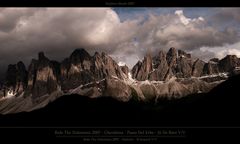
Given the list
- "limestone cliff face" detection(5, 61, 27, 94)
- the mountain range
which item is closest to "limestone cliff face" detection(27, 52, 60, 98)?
the mountain range

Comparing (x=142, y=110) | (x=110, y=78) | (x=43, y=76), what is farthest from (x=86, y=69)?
(x=142, y=110)

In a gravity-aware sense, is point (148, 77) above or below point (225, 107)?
above

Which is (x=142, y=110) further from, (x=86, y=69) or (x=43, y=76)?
(x=43, y=76)

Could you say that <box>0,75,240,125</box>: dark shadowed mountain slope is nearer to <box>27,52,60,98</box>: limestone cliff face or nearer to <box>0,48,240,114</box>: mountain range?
<box>0,48,240,114</box>: mountain range

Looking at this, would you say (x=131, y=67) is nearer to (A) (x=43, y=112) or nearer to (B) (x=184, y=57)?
(B) (x=184, y=57)

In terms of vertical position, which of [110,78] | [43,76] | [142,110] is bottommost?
[142,110]

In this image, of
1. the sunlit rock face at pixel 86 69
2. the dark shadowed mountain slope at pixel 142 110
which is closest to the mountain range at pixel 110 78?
the sunlit rock face at pixel 86 69

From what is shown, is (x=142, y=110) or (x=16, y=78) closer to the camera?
(x=142, y=110)

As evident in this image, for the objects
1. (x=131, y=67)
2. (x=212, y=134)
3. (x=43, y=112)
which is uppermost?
(x=131, y=67)
